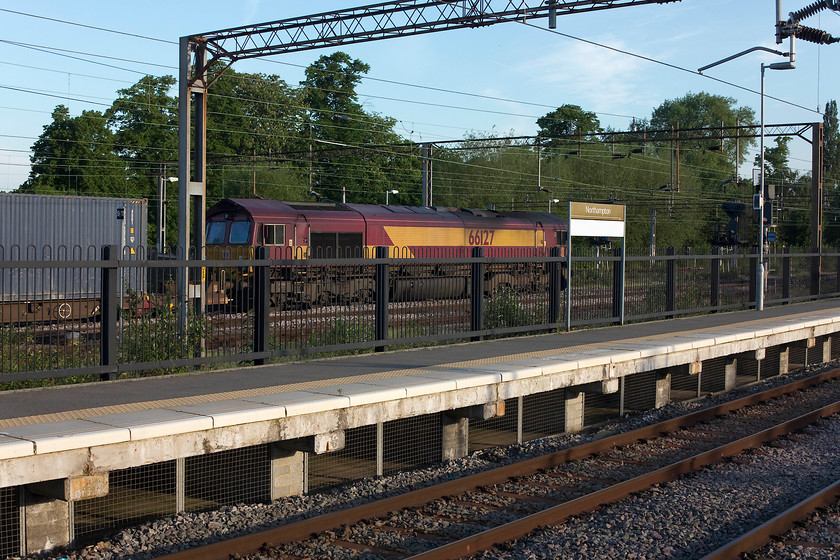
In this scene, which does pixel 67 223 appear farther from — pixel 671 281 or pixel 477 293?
pixel 671 281

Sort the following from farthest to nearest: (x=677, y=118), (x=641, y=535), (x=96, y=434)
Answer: (x=677, y=118)
(x=641, y=535)
(x=96, y=434)

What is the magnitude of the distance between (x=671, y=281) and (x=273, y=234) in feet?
39.0

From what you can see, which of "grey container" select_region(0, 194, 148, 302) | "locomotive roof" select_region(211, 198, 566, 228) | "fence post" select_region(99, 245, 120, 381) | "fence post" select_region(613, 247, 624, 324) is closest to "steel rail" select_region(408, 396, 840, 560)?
"fence post" select_region(99, 245, 120, 381)

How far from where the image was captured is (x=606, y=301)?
16844 mm

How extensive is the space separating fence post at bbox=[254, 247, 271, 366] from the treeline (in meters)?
40.3

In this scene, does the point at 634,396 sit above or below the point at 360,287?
below

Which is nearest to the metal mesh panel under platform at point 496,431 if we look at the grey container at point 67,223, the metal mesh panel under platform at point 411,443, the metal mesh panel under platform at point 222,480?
the metal mesh panel under platform at point 411,443

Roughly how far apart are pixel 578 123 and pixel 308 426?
79.6 metres

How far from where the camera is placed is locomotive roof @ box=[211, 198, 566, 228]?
2522cm

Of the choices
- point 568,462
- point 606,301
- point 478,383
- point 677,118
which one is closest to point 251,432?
point 478,383

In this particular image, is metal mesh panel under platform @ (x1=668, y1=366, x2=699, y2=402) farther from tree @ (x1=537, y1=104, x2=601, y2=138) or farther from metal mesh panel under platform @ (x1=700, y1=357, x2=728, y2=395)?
tree @ (x1=537, y1=104, x2=601, y2=138)

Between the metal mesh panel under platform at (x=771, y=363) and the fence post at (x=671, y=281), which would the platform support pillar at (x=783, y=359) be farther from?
the fence post at (x=671, y=281)

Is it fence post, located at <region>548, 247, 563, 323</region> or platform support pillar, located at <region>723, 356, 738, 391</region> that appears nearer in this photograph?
fence post, located at <region>548, 247, 563, 323</region>

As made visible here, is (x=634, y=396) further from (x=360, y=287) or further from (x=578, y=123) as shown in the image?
(x=578, y=123)
